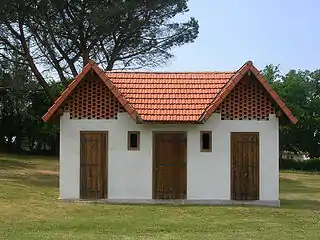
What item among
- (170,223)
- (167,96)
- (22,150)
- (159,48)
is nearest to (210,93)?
(167,96)

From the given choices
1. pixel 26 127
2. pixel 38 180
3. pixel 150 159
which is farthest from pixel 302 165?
pixel 150 159

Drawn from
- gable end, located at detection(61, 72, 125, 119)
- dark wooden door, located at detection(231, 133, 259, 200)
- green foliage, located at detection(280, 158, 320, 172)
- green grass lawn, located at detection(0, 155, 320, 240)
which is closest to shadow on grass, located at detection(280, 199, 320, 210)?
green grass lawn, located at detection(0, 155, 320, 240)

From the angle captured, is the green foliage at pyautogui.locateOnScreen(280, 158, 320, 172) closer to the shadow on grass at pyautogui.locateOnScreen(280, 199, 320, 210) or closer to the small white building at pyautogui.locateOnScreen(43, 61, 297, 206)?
the shadow on grass at pyautogui.locateOnScreen(280, 199, 320, 210)

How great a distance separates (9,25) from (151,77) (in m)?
14.4

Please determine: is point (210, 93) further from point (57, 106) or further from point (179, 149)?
point (57, 106)

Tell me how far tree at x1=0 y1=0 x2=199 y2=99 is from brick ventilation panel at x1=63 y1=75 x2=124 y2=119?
1259 cm

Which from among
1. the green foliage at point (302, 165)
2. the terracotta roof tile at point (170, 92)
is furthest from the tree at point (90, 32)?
the green foliage at point (302, 165)

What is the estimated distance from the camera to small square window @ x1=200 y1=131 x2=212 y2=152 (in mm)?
18422

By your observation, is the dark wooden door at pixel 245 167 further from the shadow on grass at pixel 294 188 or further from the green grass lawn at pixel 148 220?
the shadow on grass at pixel 294 188

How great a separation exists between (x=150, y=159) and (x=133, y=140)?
78 centimetres

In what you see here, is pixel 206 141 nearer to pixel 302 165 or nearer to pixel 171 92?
pixel 171 92

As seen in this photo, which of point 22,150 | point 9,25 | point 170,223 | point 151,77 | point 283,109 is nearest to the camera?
point 170,223

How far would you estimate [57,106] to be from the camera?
59.6 feet

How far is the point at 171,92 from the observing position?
19203mm
